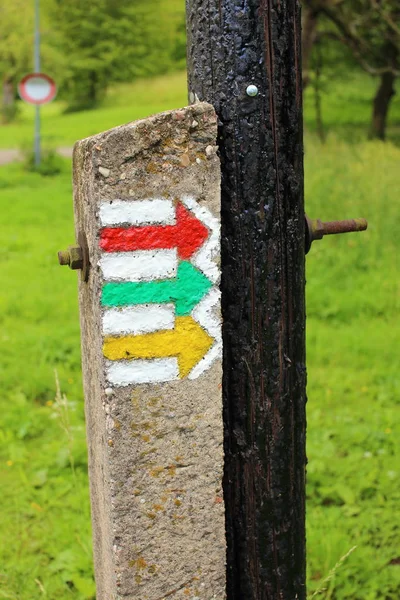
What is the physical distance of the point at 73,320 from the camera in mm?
5102

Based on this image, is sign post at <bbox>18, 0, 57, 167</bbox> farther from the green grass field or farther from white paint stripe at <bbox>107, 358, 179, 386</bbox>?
white paint stripe at <bbox>107, 358, 179, 386</bbox>

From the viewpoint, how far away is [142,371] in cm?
138

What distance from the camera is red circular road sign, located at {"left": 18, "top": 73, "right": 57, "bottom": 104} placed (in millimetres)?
11266

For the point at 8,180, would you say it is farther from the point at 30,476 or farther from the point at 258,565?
the point at 258,565

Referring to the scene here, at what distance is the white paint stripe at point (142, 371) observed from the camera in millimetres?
1375

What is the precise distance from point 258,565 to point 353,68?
17.2m

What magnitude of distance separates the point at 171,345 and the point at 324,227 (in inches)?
18.6

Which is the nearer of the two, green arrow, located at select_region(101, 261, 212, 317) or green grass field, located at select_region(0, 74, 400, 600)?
green arrow, located at select_region(101, 261, 212, 317)

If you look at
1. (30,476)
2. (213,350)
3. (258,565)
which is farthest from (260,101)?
(30,476)

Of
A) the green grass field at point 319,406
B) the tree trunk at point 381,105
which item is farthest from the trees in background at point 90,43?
the green grass field at point 319,406

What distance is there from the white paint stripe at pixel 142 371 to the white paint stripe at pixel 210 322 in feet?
0.15

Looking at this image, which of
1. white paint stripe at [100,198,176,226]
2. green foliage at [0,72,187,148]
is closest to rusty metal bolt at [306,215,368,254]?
white paint stripe at [100,198,176,226]

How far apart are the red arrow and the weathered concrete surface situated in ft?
0.05

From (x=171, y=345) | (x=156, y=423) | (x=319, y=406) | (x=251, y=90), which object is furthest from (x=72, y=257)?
(x=319, y=406)
